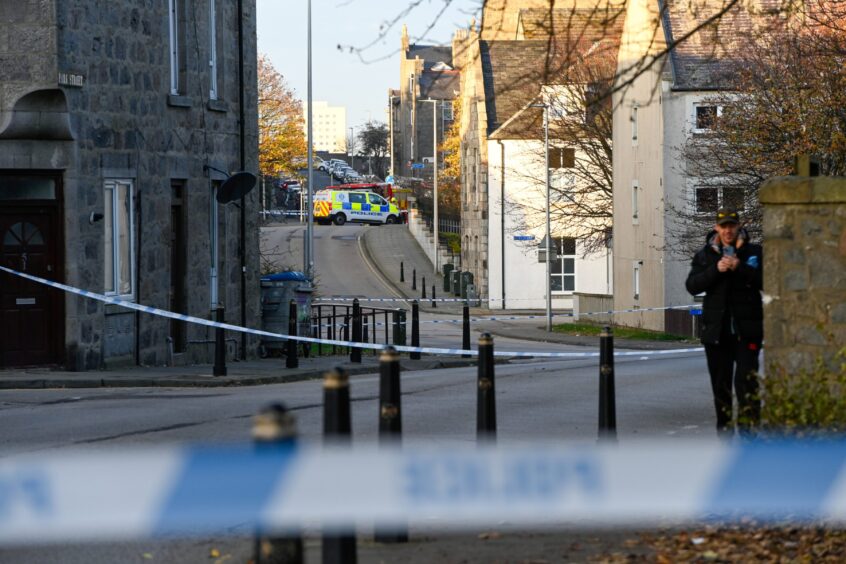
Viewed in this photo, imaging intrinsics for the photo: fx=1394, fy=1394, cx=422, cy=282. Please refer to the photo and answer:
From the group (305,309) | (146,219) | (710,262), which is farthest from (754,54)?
(710,262)

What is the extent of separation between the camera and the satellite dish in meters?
22.3

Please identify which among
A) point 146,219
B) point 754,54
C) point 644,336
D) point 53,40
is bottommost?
point 644,336

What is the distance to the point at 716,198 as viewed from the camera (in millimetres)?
40875

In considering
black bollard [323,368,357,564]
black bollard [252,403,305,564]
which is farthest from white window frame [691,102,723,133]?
black bollard [252,403,305,564]

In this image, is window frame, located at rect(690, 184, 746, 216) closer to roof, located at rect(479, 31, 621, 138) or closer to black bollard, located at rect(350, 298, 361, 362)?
roof, located at rect(479, 31, 621, 138)

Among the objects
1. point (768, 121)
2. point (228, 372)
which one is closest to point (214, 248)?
point (228, 372)

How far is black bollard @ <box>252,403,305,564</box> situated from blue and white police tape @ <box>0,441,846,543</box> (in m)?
0.93

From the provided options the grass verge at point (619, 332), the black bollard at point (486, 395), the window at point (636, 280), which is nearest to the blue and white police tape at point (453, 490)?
the black bollard at point (486, 395)

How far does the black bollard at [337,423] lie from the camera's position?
609 cm

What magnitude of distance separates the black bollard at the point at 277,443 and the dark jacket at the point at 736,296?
18.3 feet

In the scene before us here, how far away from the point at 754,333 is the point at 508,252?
49.5 metres

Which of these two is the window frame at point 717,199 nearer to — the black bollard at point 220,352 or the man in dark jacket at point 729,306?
the black bollard at point 220,352

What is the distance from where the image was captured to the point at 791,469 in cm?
776

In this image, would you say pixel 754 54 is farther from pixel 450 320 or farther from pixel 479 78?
pixel 479 78
